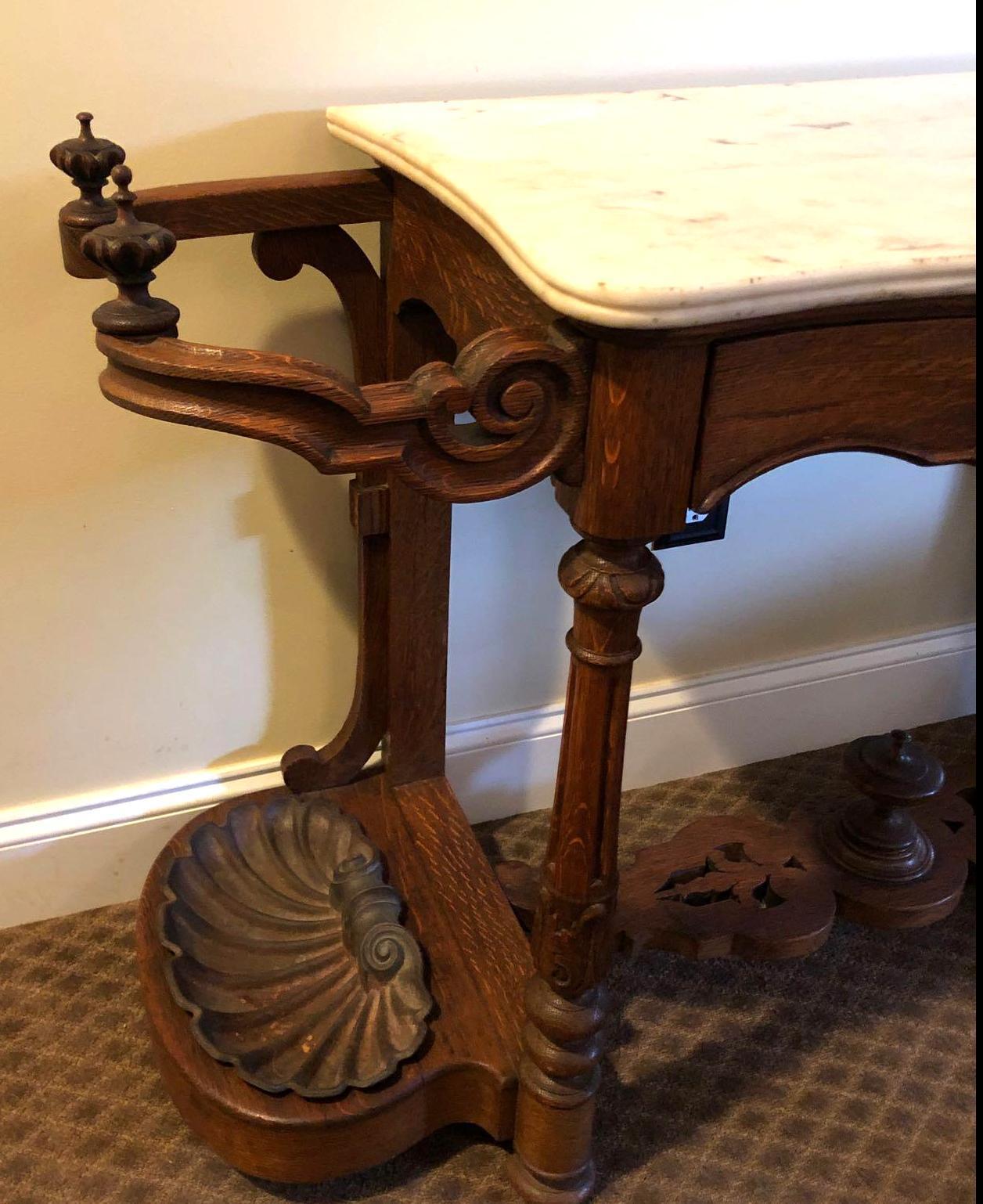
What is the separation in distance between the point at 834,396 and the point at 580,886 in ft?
1.19

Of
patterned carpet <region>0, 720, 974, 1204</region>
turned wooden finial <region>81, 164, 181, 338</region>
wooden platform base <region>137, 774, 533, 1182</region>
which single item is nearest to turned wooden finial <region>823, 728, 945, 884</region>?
patterned carpet <region>0, 720, 974, 1204</region>

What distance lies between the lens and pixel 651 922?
1.03 metres

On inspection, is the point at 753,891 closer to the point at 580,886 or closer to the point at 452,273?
the point at 580,886

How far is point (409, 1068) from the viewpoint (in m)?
0.88

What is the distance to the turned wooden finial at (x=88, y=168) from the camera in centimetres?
73

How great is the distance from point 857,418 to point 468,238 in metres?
0.27

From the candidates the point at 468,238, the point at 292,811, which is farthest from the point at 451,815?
the point at 468,238

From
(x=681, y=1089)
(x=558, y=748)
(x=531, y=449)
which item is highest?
(x=531, y=449)

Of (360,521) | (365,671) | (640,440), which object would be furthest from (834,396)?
(365,671)

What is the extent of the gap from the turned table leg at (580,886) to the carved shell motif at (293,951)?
12cm

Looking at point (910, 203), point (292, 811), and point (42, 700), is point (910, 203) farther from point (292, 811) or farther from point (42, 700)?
point (42, 700)

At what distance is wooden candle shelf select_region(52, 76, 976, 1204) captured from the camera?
0.58 meters

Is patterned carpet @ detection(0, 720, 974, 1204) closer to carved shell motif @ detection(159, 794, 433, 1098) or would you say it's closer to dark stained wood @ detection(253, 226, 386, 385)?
carved shell motif @ detection(159, 794, 433, 1098)

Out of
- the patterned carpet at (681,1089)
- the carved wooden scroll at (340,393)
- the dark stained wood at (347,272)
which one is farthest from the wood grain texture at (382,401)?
the patterned carpet at (681,1089)
